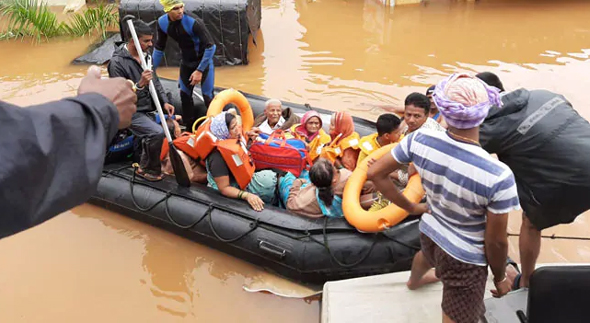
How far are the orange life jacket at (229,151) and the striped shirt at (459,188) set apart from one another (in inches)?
64.8

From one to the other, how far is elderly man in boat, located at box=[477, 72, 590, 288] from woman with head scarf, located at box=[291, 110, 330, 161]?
5.61 feet

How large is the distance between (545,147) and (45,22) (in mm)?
9015

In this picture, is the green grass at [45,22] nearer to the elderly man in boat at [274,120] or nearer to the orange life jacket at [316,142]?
the elderly man in boat at [274,120]

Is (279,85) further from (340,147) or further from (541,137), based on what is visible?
(541,137)

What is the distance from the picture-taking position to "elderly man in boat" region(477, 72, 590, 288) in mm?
2088

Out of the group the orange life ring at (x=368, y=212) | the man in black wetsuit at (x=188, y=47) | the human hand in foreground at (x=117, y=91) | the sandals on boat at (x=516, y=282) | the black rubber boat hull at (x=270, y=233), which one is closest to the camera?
the human hand in foreground at (x=117, y=91)

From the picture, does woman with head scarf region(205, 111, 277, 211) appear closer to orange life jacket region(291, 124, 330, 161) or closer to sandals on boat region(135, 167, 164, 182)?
orange life jacket region(291, 124, 330, 161)

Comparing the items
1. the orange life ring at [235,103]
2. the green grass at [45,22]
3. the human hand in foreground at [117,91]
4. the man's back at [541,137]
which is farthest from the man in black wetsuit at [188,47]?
the green grass at [45,22]

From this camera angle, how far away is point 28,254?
146 inches

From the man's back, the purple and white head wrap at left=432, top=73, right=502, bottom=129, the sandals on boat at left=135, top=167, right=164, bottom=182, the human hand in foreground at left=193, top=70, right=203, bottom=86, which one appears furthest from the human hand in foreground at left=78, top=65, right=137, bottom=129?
the human hand in foreground at left=193, top=70, right=203, bottom=86

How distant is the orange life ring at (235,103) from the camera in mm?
4148

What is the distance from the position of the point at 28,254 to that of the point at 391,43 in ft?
21.3

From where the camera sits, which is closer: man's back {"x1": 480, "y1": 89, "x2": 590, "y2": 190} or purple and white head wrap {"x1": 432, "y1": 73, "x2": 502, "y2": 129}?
purple and white head wrap {"x1": 432, "y1": 73, "x2": 502, "y2": 129}

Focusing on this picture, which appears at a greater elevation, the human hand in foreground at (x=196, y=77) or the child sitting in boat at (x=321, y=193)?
the human hand in foreground at (x=196, y=77)
